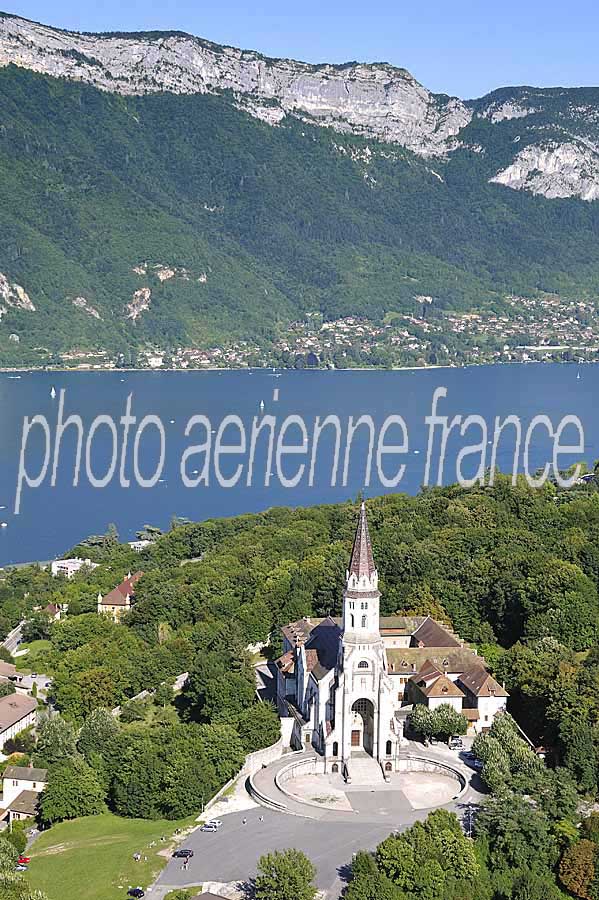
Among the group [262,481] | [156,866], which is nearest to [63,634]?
[156,866]

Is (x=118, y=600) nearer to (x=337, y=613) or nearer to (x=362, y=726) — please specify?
(x=337, y=613)

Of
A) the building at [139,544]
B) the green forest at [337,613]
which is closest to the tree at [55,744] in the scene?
the green forest at [337,613]

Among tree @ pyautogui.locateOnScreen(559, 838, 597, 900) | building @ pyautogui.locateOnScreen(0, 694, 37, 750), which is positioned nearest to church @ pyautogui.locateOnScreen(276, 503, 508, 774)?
tree @ pyautogui.locateOnScreen(559, 838, 597, 900)

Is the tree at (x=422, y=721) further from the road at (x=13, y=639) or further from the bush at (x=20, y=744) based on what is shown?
the road at (x=13, y=639)

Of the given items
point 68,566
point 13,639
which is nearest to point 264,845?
point 13,639

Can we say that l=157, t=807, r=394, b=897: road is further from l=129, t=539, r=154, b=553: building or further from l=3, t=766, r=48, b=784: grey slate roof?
l=129, t=539, r=154, b=553: building

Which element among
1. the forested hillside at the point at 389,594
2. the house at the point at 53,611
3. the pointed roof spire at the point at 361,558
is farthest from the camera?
the house at the point at 53,611
